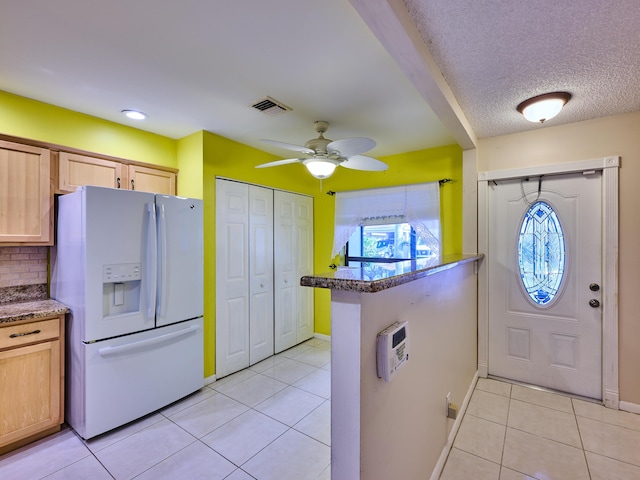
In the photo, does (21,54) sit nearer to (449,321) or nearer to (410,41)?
(410,41)

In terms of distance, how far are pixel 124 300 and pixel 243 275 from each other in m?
1.20

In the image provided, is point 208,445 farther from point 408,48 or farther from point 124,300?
point 408,48

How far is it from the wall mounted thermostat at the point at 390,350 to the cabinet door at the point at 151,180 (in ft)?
8.85

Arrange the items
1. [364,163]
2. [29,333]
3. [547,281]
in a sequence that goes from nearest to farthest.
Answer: [29,333] → [364,163] → [547,281]

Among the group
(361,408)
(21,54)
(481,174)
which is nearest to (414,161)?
(481,174)

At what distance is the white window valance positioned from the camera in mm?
3344

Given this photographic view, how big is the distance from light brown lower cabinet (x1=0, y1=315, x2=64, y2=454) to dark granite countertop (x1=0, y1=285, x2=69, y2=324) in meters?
0.05

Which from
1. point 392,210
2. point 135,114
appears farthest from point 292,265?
point 135,114

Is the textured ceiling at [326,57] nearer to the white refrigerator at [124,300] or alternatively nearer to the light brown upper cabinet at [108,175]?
the light brown upper cabinet at [108,175]

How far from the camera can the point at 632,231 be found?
2.37 m

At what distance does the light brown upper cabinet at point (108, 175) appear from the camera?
2.38 m

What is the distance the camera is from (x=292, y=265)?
3.90 metres

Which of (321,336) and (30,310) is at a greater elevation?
(30,310)

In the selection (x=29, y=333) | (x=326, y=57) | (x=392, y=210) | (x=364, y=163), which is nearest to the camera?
(x=326, y=57)
